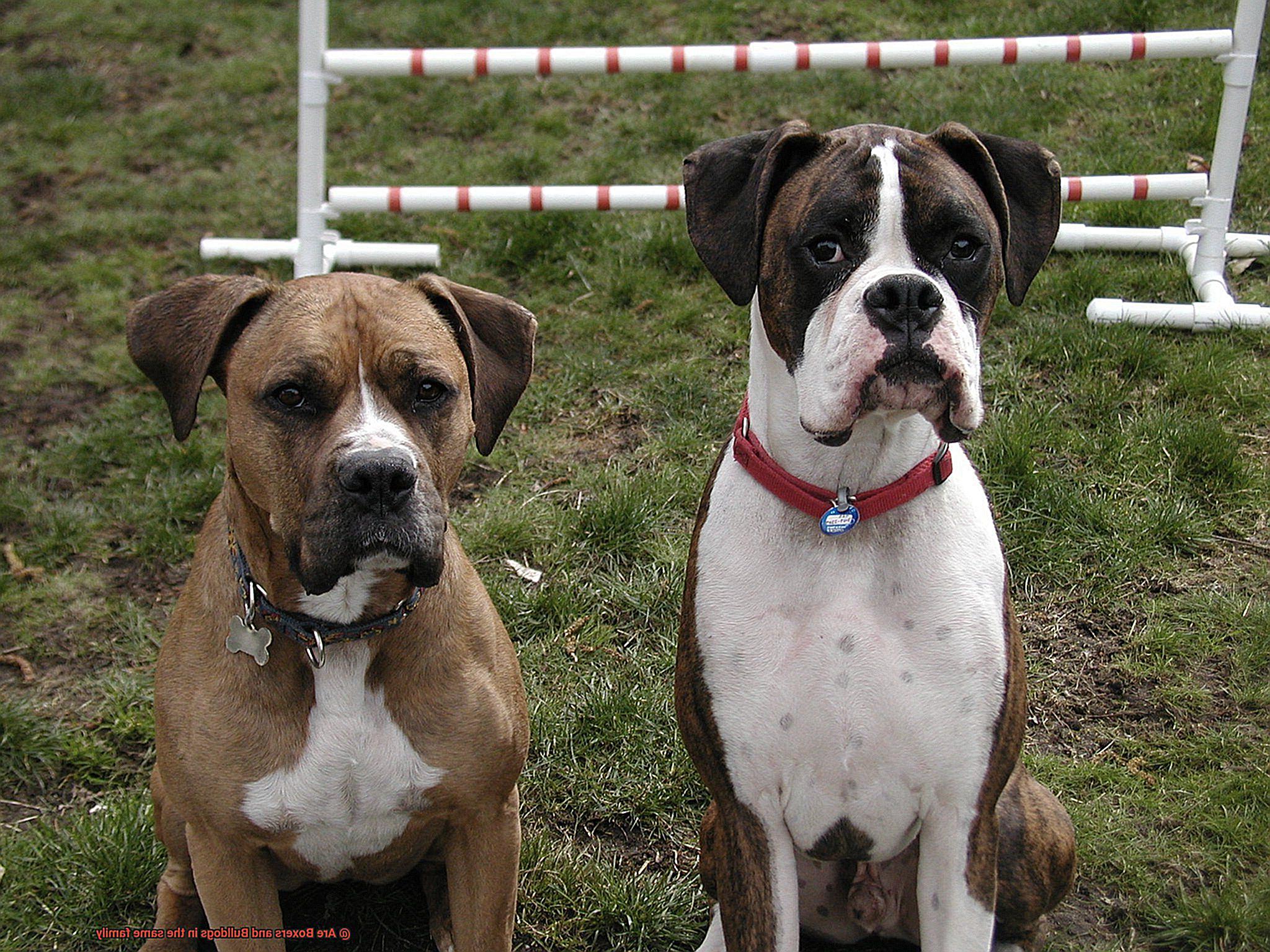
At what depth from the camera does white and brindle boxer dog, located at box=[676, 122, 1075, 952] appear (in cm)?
266

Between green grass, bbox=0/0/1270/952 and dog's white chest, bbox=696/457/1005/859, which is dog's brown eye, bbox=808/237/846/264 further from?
green grass, bbox=0/0/1270/952

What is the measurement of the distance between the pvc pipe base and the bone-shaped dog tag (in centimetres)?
370

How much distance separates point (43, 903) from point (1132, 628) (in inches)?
129

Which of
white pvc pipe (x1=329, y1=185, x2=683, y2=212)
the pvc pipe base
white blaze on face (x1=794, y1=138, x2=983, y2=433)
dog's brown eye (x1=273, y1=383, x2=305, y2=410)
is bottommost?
the pvc pipe base

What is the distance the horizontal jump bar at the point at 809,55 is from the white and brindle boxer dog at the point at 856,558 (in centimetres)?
255

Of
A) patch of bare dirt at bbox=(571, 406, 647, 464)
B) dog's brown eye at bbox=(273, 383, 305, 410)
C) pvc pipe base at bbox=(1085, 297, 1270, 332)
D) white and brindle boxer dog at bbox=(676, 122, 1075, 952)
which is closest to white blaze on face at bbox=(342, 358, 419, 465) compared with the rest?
dog's brown eye at bbox=(273, 383, 305, 410)

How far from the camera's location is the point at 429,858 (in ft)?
11.0

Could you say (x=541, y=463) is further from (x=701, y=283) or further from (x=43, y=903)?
(x=43, y=903)

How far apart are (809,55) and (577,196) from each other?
1.09 m

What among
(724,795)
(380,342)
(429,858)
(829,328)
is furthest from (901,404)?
(429,858)

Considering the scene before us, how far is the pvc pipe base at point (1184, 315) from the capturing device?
525 cm

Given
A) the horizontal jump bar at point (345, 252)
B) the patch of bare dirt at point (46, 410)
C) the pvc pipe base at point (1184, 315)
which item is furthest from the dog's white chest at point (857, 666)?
the patch of bare dirt at point (46, 410)

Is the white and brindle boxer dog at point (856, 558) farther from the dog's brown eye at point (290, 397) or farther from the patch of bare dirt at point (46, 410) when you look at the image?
the patch of bare dirt at point (46, 410)

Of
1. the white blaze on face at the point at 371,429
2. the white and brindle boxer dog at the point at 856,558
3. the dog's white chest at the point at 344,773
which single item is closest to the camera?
the white and brindle boxer dog at the point at 856,558
